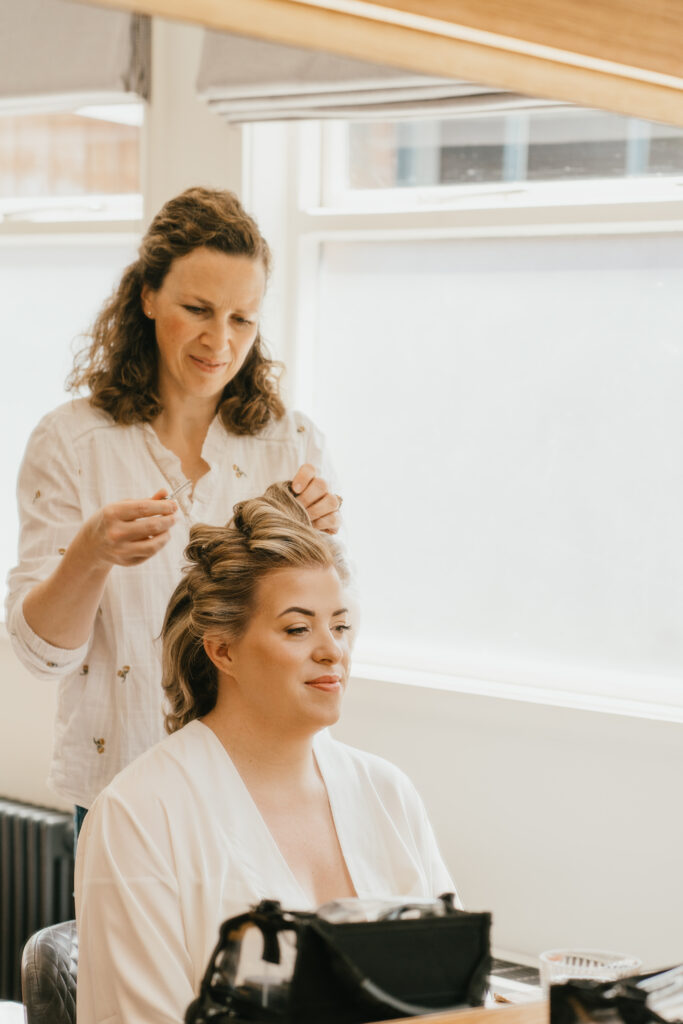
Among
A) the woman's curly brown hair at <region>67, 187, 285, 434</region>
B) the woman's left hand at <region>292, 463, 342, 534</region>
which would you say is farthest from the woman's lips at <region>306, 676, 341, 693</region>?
the woman's curly brown hair at <region>67, 187, 285, 434</region>

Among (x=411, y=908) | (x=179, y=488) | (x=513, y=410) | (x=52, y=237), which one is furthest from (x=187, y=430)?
(x=411, y=908)

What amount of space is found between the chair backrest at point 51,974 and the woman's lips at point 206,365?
1.26 feet

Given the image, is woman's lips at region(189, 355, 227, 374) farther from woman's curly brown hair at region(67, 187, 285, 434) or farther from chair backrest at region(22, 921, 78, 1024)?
chair backrest at region(22, 921, 78, 1024)

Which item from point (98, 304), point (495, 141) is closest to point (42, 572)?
point (98, 304)

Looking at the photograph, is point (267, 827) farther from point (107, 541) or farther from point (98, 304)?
point (98, 304)

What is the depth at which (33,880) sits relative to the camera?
772 millimetres

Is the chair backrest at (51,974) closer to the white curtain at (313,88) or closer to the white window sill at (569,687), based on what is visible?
the white window sill at (569,687)

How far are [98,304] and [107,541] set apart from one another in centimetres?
16

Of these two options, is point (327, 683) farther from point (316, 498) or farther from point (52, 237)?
point (52, 237)

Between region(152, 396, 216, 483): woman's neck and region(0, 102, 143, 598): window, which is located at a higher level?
region(0, 102, 143, 598): window

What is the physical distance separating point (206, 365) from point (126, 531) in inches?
5.0

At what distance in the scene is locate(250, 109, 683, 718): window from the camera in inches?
32.0

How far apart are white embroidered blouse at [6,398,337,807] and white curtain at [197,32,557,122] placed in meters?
0.22

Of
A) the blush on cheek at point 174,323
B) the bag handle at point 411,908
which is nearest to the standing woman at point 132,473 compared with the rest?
the blush on cheek at point 174,323
